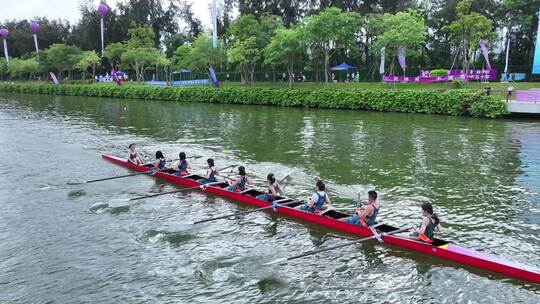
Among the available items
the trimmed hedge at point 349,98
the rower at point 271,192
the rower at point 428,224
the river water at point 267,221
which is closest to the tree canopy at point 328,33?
the trimmed hedge at point 349,98

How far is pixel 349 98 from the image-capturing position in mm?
45375

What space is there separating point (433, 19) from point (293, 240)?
6088 centimetres

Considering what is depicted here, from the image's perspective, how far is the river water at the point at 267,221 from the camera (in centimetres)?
1097

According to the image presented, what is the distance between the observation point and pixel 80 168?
23859 mm

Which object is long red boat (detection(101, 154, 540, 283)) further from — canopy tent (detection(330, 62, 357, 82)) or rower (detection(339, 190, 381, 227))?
canopy tent (detection(330, 62, 357, 82))

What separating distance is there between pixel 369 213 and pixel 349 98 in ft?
109

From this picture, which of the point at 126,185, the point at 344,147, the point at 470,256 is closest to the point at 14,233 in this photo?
the point at 126,185

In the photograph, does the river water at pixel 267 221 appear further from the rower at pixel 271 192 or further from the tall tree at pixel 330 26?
the tall tree at pixel 330 26

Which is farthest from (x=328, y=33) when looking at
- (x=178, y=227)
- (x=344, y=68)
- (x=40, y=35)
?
(x=40, y=35)

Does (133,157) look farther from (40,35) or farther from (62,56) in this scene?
(40,35)

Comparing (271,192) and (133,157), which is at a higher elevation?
(133,157)

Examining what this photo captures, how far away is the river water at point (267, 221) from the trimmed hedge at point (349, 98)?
18.8 feet

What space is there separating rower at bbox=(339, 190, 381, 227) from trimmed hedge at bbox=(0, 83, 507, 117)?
2827 centimetres

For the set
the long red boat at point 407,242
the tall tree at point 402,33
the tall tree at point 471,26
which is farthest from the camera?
the tall tree at point 471,26
